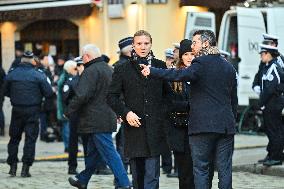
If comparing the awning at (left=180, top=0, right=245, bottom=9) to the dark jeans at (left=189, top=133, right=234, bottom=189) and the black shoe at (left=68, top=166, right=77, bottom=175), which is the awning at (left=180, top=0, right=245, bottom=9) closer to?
the black shoe at (left=68, top=166, right=77, bottom=175)

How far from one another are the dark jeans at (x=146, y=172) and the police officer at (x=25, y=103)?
4532 mm

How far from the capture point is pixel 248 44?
22.2m

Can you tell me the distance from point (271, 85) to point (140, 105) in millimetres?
4603

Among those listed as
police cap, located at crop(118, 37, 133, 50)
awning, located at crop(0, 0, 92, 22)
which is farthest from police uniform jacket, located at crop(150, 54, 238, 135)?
awning, located at crop(0, 0, 92, 22)

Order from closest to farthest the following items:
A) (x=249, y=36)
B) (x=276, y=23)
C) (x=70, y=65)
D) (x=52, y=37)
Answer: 1. (x=70, y=65)
2. (x=276, y=23)
3. (x=249, y=36)
4. (x=52, y=37)

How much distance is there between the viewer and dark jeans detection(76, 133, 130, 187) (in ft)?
40.4

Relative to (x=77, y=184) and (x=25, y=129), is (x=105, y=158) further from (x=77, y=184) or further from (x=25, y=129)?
(x=25, y=129)

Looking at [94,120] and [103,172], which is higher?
[94,120]

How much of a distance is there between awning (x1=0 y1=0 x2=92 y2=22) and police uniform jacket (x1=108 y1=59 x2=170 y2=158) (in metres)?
15.2

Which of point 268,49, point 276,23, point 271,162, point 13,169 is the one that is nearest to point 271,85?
point 268,49

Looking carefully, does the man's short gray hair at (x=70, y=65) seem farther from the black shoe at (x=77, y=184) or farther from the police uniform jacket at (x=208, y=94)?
the police uniform jacket at (x=208, y=94)

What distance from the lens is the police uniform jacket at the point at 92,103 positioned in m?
12.5

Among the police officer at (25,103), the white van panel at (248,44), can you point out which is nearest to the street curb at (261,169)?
the police officer at (25,103)

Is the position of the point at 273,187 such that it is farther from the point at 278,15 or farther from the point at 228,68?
the point at 278,15
